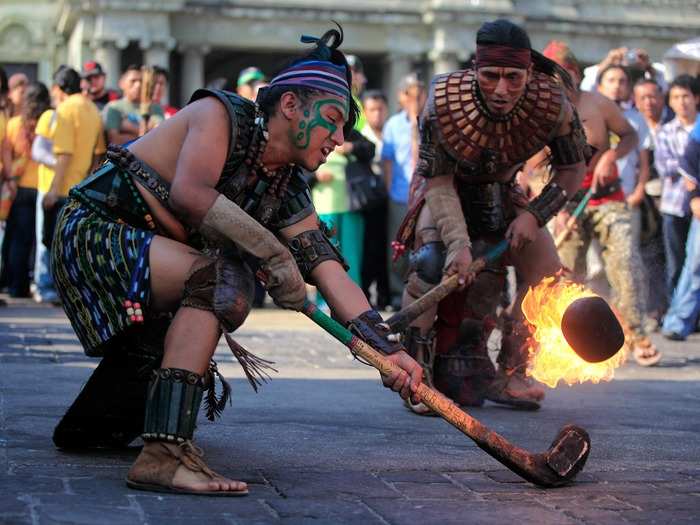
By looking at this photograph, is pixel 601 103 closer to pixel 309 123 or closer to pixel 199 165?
pixel 309 123

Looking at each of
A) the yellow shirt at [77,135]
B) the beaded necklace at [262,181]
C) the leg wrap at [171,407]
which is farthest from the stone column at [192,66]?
the leg wrap at [171,407]

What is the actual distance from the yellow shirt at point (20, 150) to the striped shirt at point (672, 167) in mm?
5223

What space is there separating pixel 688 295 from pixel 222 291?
23.3 ft

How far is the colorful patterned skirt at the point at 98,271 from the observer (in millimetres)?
4633

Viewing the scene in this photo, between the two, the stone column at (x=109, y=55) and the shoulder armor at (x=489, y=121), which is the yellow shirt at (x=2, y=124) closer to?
the shoulder armor at (x=489, y=121)

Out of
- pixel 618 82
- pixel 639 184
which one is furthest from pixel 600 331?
pixel 639 184

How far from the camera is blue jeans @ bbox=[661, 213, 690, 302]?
38.7ft

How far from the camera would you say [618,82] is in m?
10.6

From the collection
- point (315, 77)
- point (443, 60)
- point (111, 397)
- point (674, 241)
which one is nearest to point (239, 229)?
point (315, 77)

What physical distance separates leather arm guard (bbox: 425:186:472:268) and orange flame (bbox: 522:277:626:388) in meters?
0.38

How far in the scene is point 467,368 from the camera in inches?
273

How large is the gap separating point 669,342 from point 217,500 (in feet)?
23.4

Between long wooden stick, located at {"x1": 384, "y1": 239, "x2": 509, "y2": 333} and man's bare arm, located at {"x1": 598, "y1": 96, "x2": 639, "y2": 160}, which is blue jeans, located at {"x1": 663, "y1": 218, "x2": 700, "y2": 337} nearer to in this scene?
man's bare arm, located at {"x1": 598, "y1": 96, "x2": 639, "y2": 160}

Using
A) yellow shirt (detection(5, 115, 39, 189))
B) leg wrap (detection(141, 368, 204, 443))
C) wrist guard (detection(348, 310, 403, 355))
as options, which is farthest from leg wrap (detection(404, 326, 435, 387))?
yellow shirt (detection(5, 115, 39, 189))
